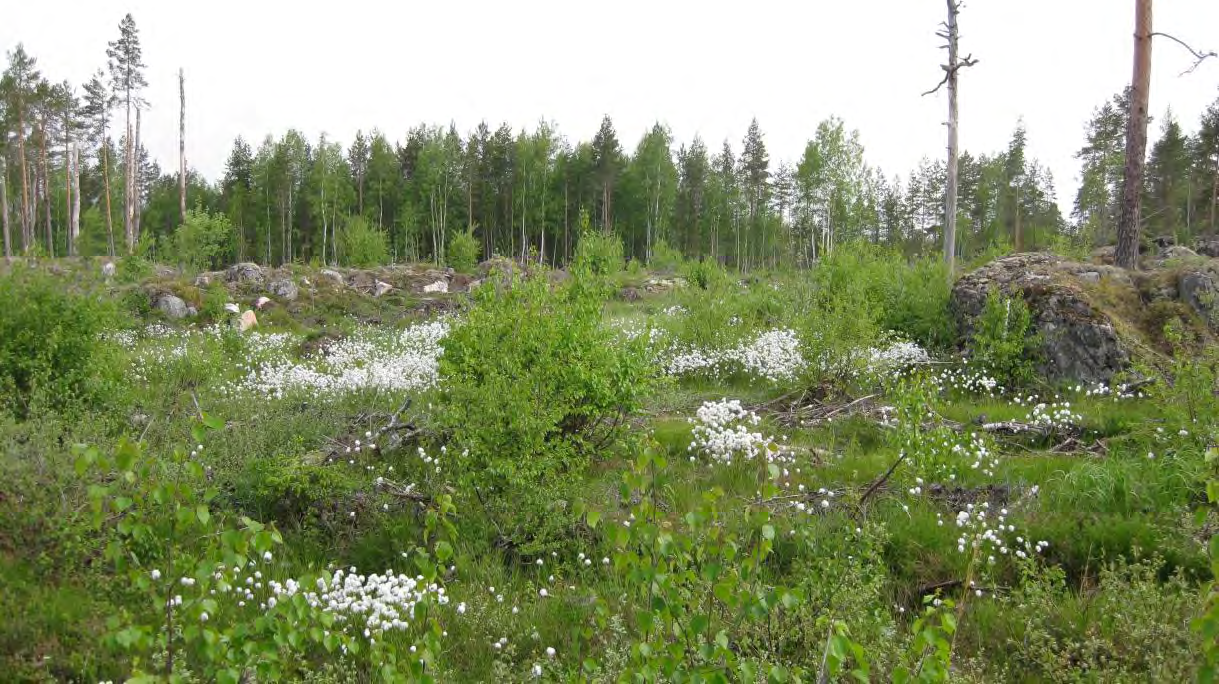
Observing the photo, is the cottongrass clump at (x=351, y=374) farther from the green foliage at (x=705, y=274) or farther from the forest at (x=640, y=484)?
the green foliage at (x=705, y=274)

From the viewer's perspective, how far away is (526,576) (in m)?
4.97

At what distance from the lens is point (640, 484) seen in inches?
76.2

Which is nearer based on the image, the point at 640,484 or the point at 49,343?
the point at 640,484

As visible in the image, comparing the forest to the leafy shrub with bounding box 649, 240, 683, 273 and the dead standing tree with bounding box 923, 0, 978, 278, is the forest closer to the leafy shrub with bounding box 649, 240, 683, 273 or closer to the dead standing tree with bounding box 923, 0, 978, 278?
the dead standing tree with bounding box 923, 0, 978, 278

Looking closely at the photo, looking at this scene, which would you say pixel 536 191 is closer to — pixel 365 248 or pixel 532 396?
pixel 365 248

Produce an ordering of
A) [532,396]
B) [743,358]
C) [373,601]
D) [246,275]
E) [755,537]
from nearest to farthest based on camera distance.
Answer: [373,601]
[755,537]
[532,396]
[743,358]
[246,275]

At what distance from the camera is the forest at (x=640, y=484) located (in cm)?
234

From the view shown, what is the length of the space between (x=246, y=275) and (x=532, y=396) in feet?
80.8

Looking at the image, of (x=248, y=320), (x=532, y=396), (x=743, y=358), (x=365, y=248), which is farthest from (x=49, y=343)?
(x=365, y=248)

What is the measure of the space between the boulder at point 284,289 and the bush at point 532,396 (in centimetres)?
1992

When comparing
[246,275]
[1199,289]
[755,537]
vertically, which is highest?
[246,275]

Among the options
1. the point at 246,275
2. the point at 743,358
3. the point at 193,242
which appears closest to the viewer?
the point at 743,358

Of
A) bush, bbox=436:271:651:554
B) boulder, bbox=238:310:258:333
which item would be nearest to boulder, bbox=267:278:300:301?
boulder, bbox=238:310:258:333

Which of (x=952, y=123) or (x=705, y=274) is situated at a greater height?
(x=952, y=123)
